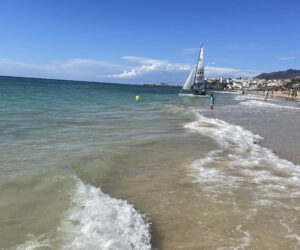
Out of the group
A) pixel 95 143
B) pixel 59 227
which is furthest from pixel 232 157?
pixel 59 227

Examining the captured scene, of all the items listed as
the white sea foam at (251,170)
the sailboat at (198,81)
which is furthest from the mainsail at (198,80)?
the white sea foam at (251,170)

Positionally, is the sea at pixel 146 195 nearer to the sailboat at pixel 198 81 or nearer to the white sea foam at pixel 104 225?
the white sea foam at pixel 104 225

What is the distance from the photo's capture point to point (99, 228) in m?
4.12

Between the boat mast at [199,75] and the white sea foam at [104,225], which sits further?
the boat mast at [199,75]

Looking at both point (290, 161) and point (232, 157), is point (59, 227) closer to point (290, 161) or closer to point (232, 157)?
point (232, 157)

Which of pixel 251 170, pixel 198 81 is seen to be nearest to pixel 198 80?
pixel 198 81

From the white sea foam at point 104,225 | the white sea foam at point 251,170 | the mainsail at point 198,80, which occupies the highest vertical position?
the mainsail at point 198,80

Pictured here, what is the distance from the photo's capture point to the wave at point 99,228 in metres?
3.70

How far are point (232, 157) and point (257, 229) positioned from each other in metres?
4.74

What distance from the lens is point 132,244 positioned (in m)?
3.77

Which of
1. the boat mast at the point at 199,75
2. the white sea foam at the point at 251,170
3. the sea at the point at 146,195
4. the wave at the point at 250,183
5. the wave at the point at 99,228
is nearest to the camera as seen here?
the wave at the point at 99,228

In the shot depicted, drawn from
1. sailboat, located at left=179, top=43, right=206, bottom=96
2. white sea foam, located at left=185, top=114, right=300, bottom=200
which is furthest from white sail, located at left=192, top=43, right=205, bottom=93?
white sea foam, located at left=185, top=114, right=300, bottom=200

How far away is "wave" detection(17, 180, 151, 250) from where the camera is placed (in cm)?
370

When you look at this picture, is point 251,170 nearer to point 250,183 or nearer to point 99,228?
point 250,183
